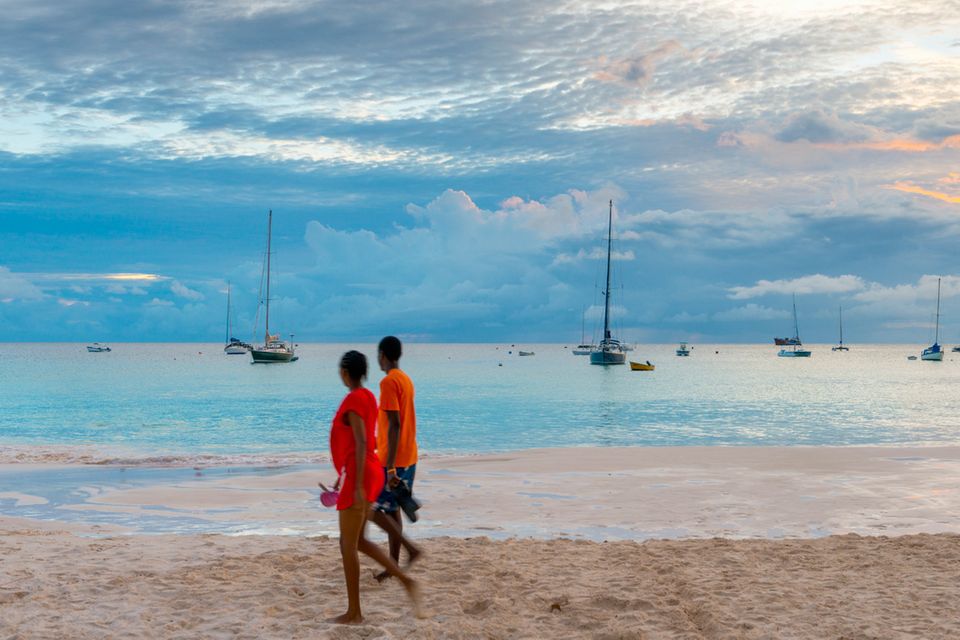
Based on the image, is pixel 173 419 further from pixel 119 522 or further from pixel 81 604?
pixel 81 604

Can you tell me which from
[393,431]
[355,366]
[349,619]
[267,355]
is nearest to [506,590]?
[349,619]

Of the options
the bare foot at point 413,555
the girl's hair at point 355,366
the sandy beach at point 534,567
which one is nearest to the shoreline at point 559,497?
the sandy beach at point 534,567

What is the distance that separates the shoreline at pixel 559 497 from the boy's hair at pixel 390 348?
4682 mm

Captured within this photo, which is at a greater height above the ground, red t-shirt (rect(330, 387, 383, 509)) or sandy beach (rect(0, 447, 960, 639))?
red t-shirt (rect(330, 387, 383, 509))

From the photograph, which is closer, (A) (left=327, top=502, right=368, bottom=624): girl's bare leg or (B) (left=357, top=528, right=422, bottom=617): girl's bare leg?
(A) (left=327, top=502, right=368, bottom=624): girl's bare leg

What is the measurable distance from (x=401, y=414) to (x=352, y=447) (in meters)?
1.29

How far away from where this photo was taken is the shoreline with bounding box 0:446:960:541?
1210cm

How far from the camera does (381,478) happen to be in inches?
251

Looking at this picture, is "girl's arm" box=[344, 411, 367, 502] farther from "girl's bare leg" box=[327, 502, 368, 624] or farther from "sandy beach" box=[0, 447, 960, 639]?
"sandy beach" box=[0, 447, 960, 639]

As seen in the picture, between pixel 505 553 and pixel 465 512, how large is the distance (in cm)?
406

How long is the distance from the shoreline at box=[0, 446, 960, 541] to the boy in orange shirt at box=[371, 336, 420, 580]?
3.81m

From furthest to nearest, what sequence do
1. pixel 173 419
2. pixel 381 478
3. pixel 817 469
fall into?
pixel 173 419, pixel 817 469, pixel 381 478

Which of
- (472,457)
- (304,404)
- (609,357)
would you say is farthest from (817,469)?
(609,357)

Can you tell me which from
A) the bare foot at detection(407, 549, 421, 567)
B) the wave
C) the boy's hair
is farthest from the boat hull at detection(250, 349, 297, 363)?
the boy's hair
